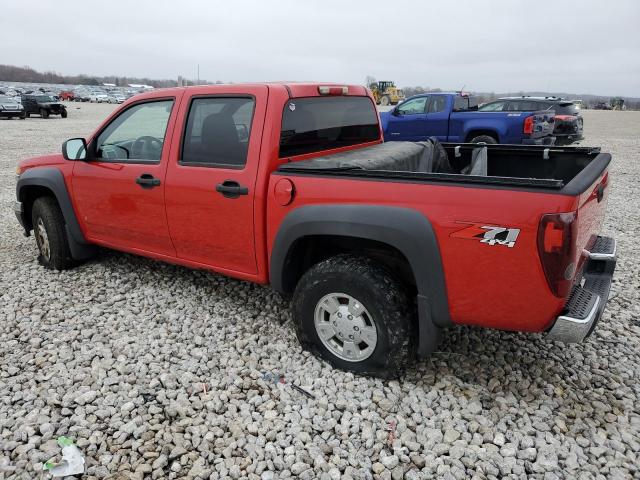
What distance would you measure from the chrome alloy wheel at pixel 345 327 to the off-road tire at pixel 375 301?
0.04 metres

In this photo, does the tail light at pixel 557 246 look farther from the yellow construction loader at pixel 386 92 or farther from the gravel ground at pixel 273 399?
the yellow construction loader at pixel 386 92

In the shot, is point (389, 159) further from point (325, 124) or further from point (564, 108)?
point (564, 108)

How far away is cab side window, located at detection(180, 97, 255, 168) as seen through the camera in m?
3.37

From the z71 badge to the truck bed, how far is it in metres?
0.26

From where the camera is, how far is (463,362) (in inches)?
129

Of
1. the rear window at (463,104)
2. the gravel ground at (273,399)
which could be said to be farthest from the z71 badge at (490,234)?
the rear window at (463,104)

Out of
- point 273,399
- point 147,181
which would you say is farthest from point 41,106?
point 273,399

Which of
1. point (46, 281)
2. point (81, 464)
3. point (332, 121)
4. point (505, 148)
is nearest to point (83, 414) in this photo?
point (81, 464)

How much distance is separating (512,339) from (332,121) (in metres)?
2.08

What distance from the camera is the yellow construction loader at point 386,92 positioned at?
42.4 meters

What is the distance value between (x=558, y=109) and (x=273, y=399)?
1416 centimetres

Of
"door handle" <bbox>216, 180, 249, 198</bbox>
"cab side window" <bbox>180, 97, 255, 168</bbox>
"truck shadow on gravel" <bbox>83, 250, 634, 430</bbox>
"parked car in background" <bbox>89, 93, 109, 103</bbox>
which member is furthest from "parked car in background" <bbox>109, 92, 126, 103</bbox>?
"truck shadow on gravel" <bbox>83, 250, 634, 430</bbox>

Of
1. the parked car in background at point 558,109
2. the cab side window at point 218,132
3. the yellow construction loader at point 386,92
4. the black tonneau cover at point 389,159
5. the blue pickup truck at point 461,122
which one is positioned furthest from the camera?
the yellow construction loader at point 386,92

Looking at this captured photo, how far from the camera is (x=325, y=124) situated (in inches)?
148
